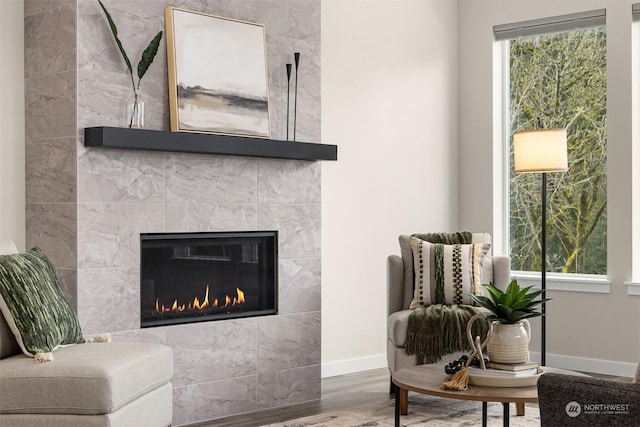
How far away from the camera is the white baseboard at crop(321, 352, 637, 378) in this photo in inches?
221

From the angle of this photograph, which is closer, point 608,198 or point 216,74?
point 216,74

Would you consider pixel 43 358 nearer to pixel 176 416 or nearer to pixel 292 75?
pixel 176 416

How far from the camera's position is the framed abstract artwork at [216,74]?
431cm

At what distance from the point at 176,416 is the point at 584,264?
125 inches

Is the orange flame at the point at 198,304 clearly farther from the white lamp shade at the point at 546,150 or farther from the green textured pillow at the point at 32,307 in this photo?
the white lamp shade at the point at 546,150

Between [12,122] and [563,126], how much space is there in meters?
3.80

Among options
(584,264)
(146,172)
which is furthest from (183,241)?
(584,264)

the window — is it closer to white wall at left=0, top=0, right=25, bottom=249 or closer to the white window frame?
the white window frame

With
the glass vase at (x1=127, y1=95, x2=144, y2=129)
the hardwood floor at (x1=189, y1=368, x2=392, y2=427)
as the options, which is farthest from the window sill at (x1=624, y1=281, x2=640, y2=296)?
the glass vase at (x1=127, y1=95, x2=144, y2=129)

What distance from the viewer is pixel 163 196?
169 inches
